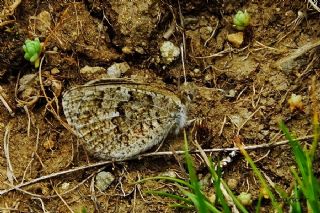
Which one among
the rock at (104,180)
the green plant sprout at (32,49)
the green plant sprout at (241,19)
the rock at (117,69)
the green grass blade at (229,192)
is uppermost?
the green plant sprout at (241,19)

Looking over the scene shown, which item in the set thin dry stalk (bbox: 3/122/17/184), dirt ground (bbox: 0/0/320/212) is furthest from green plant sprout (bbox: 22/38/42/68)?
thin dry stalk (bbox: 3/122/17/184)

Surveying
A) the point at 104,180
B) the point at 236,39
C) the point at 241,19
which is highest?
the point at 241,19

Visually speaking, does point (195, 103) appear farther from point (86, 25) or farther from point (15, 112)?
point (15, 112)

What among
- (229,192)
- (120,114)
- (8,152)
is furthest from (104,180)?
(229,192)

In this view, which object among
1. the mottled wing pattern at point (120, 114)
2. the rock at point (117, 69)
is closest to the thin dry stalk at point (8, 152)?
the mottled wing pattern at point (120, 114)

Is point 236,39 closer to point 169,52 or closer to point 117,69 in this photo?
point 169,52

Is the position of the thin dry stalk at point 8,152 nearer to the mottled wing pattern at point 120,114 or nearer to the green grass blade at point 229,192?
the mottled wing pattern at point 120,114
